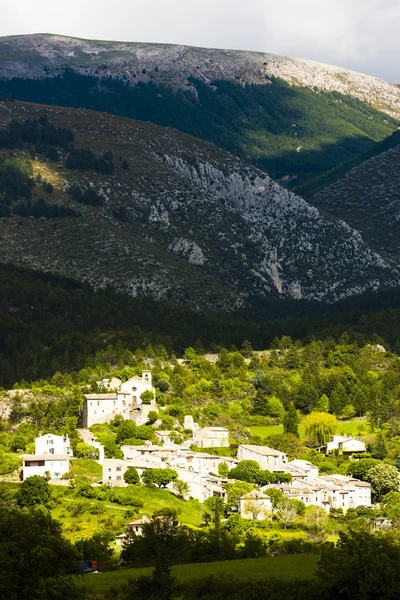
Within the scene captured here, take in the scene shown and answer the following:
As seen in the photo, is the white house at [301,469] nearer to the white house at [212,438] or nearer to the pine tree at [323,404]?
the white house at [212,438]

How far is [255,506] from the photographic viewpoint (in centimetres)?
10969

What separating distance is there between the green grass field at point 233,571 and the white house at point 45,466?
27431mm

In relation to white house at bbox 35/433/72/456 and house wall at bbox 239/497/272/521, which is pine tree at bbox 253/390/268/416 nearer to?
white house at bbox 35/433/72/456

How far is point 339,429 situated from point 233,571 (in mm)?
64514

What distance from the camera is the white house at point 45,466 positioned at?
115m

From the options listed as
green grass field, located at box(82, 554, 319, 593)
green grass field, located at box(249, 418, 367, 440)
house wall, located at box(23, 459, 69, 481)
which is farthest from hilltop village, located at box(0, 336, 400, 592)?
green grass field, located at box(82, 554, 319, 593)

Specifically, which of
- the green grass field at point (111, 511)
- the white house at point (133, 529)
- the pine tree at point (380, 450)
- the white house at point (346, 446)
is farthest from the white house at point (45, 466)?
the pine tree at point (380, 450)

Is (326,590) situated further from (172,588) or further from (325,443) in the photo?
(325,443)

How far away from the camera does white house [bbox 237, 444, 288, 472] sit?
125188mm

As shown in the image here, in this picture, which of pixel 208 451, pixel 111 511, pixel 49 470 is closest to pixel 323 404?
pixel 208 451

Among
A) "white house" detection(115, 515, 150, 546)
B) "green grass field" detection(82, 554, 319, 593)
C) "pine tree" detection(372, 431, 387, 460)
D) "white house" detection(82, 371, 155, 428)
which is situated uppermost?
"white house" detection(82, 371, 155, 428)

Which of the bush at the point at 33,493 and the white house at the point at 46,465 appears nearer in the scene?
the bush at the point at 33,493

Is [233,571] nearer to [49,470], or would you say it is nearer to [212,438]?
[49,470]

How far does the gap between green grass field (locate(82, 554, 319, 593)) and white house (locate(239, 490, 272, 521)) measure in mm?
16316
